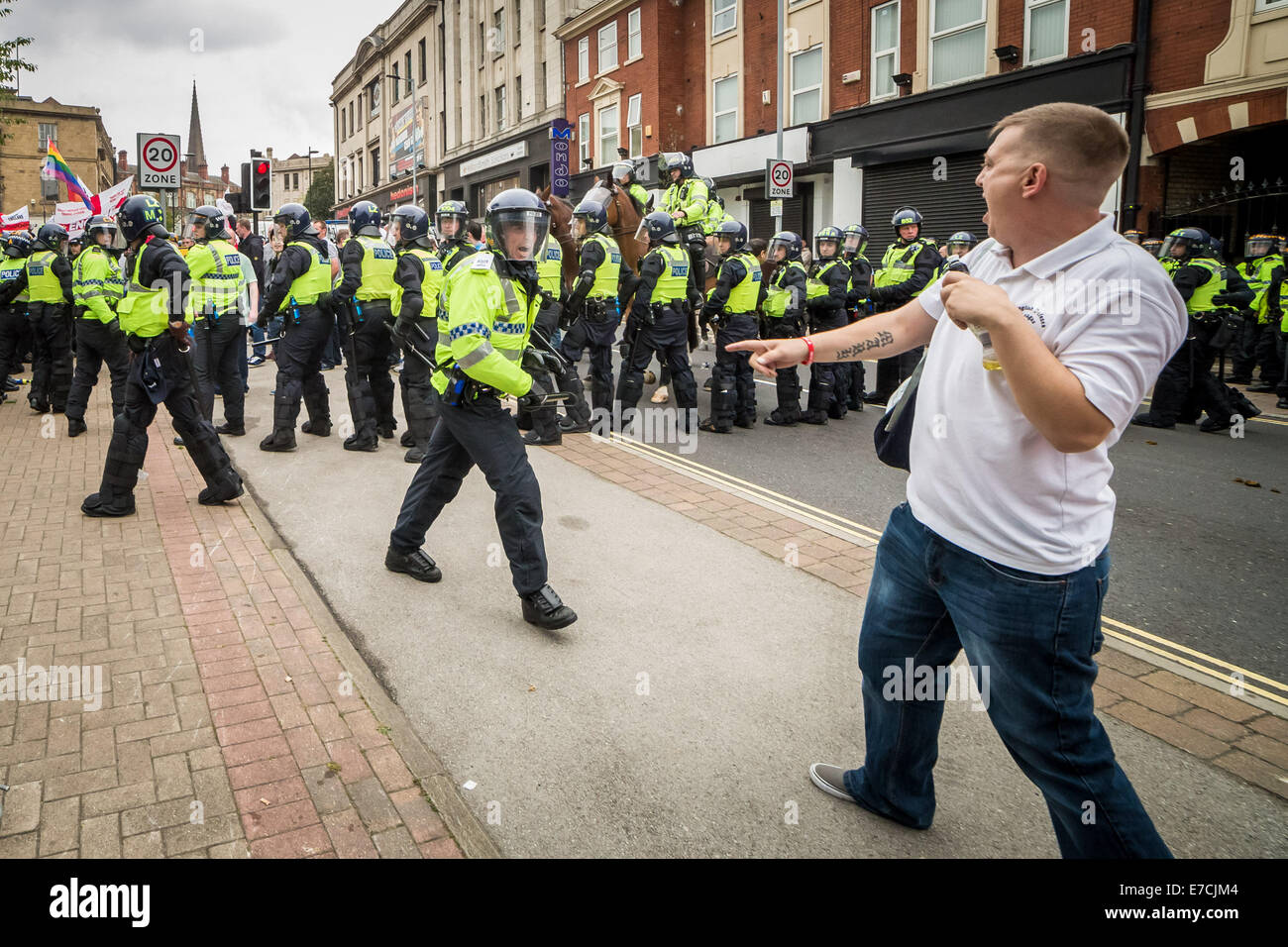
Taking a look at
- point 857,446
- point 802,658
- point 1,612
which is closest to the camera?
point 802,658

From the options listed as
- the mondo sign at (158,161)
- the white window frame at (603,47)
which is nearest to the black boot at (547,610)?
the mondo sign at (158,161)

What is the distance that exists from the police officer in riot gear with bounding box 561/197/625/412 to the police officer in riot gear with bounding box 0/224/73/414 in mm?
5745

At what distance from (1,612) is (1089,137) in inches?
200

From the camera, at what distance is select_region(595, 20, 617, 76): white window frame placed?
32.5 meters

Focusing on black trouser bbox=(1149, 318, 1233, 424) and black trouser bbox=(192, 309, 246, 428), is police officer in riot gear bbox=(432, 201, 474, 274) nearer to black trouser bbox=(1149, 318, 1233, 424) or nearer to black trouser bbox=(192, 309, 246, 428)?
black trouser bbox=(192, 309, 246, 428)

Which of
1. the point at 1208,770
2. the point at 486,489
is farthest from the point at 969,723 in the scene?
the point at 486,489

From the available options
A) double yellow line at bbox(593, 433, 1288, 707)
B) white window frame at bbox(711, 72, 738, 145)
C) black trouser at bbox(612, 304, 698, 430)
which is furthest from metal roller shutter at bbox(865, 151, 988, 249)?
black trouser at bbox(612, 304, 698, 430)

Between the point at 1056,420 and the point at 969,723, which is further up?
the point at 1056,420

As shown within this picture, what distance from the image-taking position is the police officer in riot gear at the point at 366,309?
340 inches

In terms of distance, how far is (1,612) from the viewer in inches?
183

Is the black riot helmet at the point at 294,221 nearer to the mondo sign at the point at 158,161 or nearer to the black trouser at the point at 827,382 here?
the mondo sign at the point at 158,161

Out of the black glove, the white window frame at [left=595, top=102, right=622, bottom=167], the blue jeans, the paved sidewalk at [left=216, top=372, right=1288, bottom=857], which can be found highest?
the white window frame at [left=595, top=102, right=622, bottom=167]
